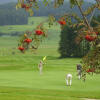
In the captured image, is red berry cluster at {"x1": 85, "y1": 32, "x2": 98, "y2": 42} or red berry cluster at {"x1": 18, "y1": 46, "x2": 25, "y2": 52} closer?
red berry cluster at {"x1": 85, "y1": 32, "x2": 98, "y2": 42}

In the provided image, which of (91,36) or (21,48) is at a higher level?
(91,36)

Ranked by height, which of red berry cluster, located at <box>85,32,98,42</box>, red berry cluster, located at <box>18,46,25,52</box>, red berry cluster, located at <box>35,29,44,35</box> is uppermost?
red berry cluster, located at <box>35,29,44,35</box>

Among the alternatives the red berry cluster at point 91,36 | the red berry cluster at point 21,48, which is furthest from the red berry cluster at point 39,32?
the red berry cluster at point 91,36

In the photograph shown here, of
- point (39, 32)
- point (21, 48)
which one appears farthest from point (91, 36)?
point (21, 48)

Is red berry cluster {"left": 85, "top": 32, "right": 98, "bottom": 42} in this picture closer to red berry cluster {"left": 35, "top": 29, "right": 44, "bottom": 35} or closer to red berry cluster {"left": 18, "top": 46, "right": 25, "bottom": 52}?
red berry cluster {"left": 35, "top": 29, "right": 44, "bottom": 35}

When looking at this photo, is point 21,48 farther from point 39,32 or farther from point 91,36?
point 91,36

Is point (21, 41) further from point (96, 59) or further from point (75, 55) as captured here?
point (75, 55)

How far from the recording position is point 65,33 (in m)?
141

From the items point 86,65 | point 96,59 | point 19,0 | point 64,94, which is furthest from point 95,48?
point 64,94

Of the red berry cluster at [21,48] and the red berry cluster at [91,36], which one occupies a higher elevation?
the red berry cluster at [91,36]

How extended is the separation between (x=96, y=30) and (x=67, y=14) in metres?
1.16

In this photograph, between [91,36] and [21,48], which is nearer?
[91,36]

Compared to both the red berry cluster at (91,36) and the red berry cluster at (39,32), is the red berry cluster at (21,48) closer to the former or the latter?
the red berry cluster at (39,32)

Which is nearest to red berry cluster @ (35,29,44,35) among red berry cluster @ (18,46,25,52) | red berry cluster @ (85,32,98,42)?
red berry cluster @ (18,46,25,52)
